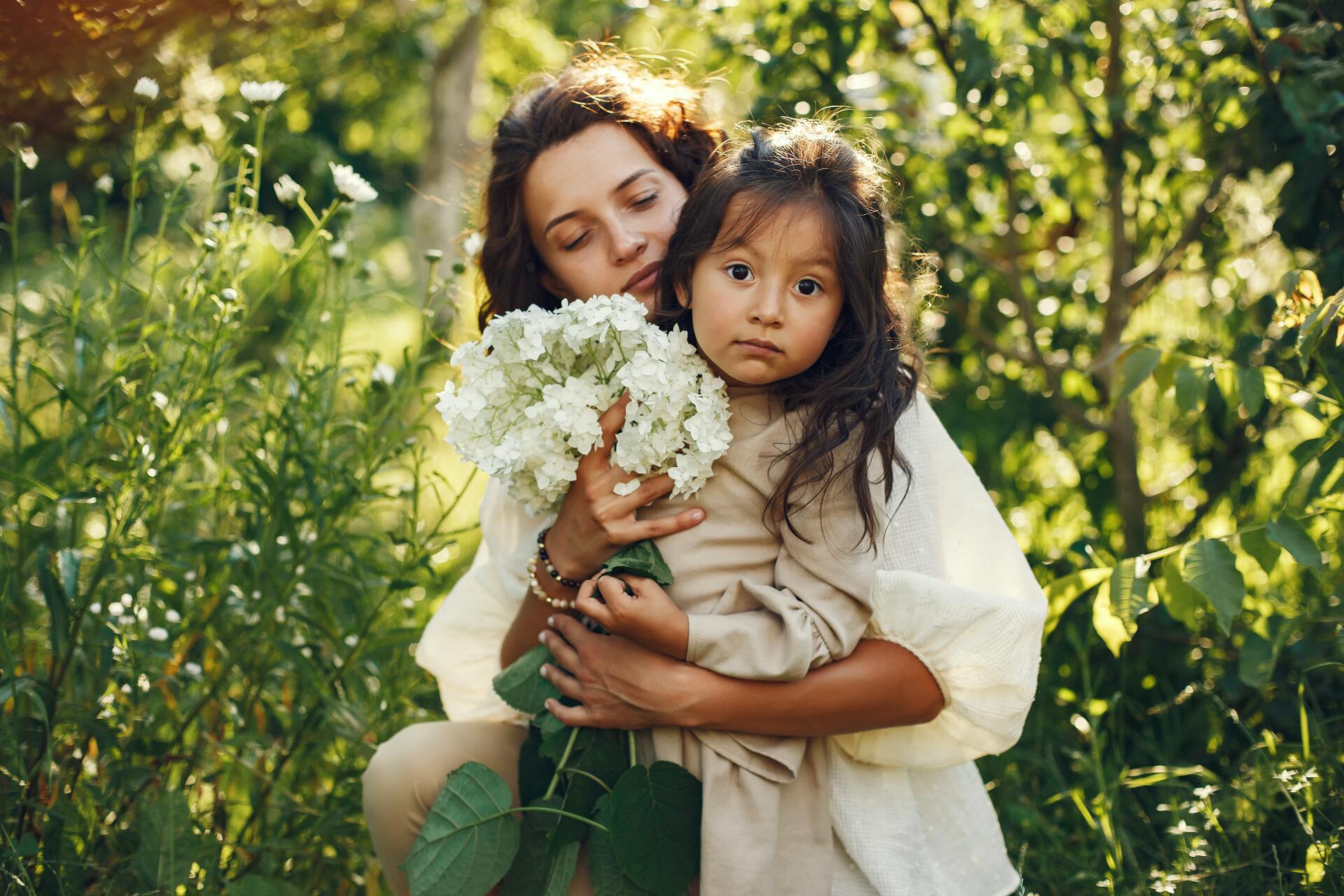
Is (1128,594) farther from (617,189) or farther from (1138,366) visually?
(617,189)

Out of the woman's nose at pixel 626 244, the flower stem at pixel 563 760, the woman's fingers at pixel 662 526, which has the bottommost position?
the flower stem at pixel 563 760

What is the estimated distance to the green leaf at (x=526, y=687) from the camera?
181 cm

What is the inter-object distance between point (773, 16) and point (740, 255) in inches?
51.7

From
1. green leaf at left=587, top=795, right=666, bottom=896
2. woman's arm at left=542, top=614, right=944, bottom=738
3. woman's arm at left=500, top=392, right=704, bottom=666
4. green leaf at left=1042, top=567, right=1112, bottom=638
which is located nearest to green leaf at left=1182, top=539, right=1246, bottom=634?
green leaf at left=1042, top=567, right=1112, bottom=638

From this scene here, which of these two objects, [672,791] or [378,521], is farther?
[378,521]

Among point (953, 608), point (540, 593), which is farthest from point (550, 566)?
point (953, 608)

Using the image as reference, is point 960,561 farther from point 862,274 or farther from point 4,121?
point 4,121

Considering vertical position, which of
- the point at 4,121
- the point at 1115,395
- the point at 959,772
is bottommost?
the point at 959,772

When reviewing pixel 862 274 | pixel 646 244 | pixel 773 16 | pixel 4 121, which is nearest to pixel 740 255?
pixel 862 274

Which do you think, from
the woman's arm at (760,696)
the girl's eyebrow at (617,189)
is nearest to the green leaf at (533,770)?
the woman's arm at (760,696)

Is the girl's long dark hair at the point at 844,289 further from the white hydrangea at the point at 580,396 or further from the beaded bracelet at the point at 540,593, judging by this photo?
the beaded bracelet at the point at 540,593

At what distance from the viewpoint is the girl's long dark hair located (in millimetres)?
1662

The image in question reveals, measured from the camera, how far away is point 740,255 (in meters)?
1.68

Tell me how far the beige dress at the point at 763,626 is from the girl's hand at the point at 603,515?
0.05 meters
